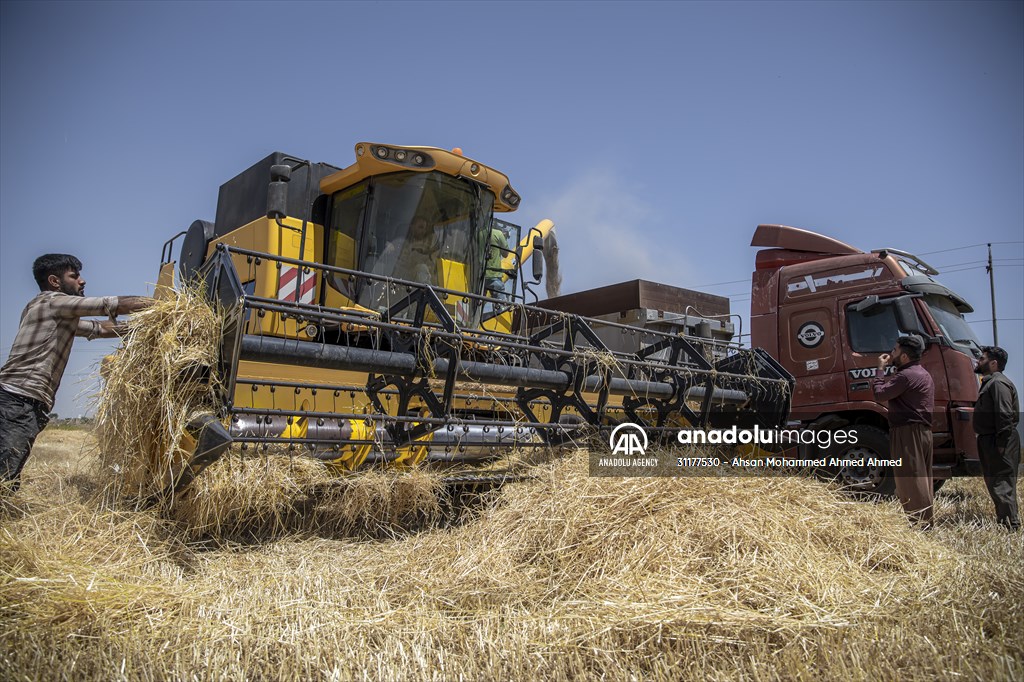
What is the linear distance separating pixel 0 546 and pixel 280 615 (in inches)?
47.8

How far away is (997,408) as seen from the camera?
210 inches

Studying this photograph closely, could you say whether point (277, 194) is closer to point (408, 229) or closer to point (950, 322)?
point (408, 229)

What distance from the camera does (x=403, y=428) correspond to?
13.3 feet

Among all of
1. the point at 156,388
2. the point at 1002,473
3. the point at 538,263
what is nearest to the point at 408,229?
the point at 538,263

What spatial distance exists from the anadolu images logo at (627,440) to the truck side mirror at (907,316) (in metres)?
3.02

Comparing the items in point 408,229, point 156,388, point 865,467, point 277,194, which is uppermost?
point 277,194

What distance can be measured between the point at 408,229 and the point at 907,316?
14.6ft

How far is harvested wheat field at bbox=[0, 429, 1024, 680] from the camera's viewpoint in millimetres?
2461

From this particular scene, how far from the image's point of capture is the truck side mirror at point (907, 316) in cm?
618

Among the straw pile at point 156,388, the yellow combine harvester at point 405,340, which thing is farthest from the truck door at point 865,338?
the straw pile at point 156,388

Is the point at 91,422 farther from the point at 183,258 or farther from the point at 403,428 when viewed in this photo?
the point at 183,258

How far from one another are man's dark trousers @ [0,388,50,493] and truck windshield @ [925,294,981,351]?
22.3 ft

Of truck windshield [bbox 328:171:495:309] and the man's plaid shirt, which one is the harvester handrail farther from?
the man's plaid shirt

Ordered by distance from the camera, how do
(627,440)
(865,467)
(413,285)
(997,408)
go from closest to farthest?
(413,285) → (627,440) → (997,408) → (865,467)
